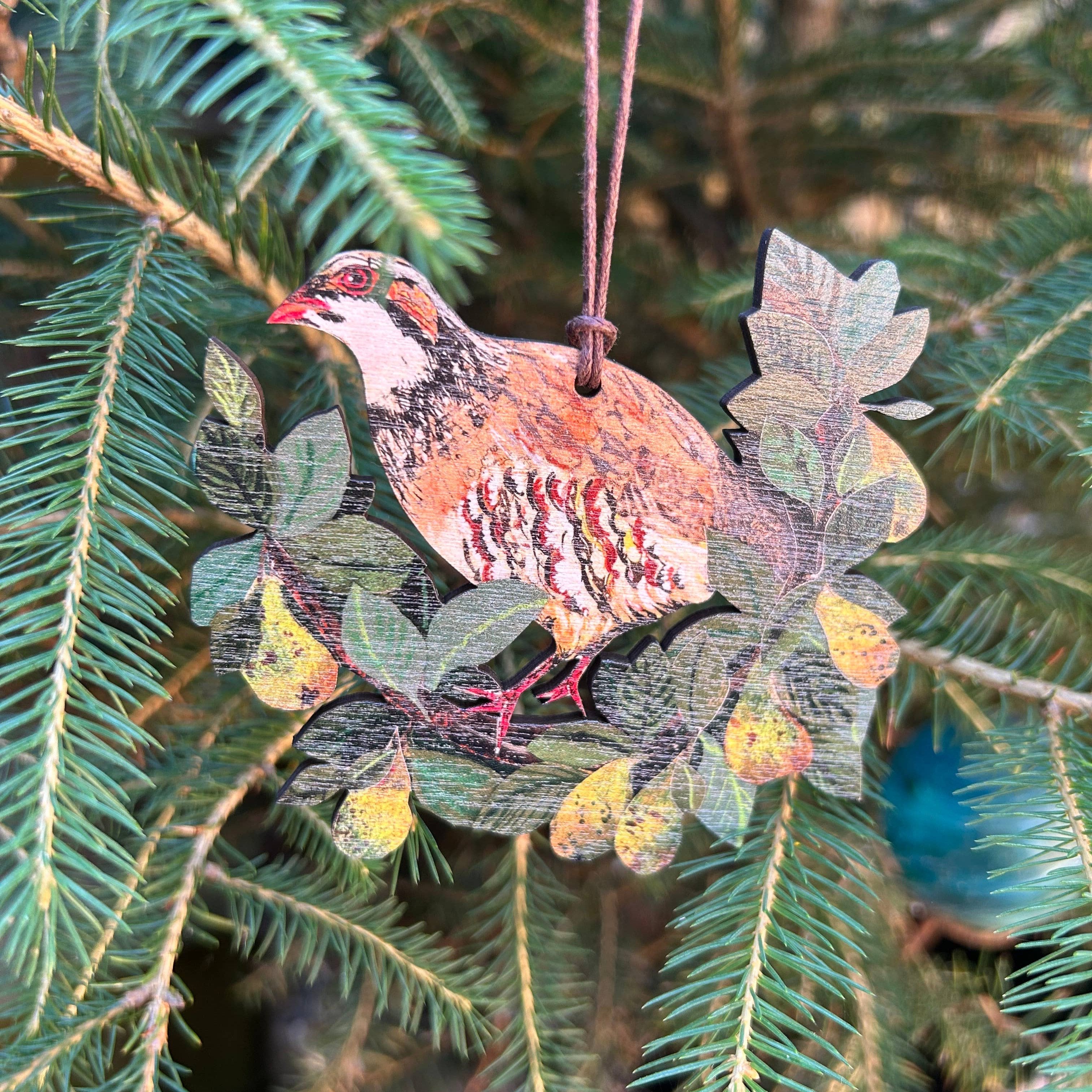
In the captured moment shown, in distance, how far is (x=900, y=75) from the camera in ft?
2.16

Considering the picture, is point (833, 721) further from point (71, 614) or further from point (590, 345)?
point (71, 614)

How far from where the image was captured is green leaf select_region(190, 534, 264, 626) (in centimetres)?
40

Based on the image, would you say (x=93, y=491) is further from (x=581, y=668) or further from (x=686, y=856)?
(x=686, y=856)

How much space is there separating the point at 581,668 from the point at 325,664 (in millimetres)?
142

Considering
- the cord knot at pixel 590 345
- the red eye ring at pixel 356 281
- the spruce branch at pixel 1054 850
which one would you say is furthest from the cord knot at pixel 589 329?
the spruce branch at pixel 1054 850

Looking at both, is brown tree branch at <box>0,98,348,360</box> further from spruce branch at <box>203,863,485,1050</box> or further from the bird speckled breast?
spruce branch at <box>203,863,485,1050</box>

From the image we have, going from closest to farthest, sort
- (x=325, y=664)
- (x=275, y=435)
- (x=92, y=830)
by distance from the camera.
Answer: (x=92, y=830) → (x=325, y=664) → (x=275, y=435)

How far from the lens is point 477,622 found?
42 cm

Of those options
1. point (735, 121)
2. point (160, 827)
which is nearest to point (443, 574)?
point (160, 827)

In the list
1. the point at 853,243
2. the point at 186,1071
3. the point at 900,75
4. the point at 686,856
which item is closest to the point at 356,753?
the point at 186,1071

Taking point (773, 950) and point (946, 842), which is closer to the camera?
point (773, 950)

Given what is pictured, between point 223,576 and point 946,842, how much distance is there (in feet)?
1.76

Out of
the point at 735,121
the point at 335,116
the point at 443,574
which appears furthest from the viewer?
the point at 735,121

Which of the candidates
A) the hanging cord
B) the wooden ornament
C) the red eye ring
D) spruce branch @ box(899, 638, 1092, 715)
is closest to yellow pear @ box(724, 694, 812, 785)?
the wooden ornament
